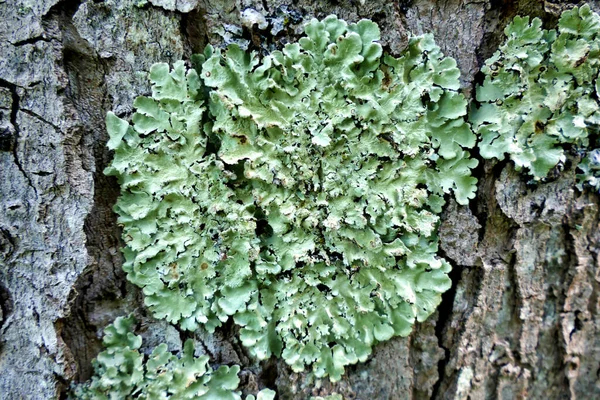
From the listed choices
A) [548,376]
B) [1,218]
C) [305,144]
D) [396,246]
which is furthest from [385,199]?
[1,218]

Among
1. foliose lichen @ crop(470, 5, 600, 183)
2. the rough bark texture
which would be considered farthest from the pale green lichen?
foliose lichen @ crop(470, 5, 600, 183)

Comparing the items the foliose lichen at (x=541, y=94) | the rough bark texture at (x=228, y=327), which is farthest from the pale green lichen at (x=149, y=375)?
the foliose lichen at (x=541, y=94)

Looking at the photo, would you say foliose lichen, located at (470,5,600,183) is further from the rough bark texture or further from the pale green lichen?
the pale green lichen

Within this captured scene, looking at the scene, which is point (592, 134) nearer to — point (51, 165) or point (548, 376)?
point (548, 376)

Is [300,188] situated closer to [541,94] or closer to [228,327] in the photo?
[228,327]

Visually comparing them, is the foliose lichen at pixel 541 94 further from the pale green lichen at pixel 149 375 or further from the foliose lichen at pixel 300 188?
the pale green lichen at pixel 149 375
